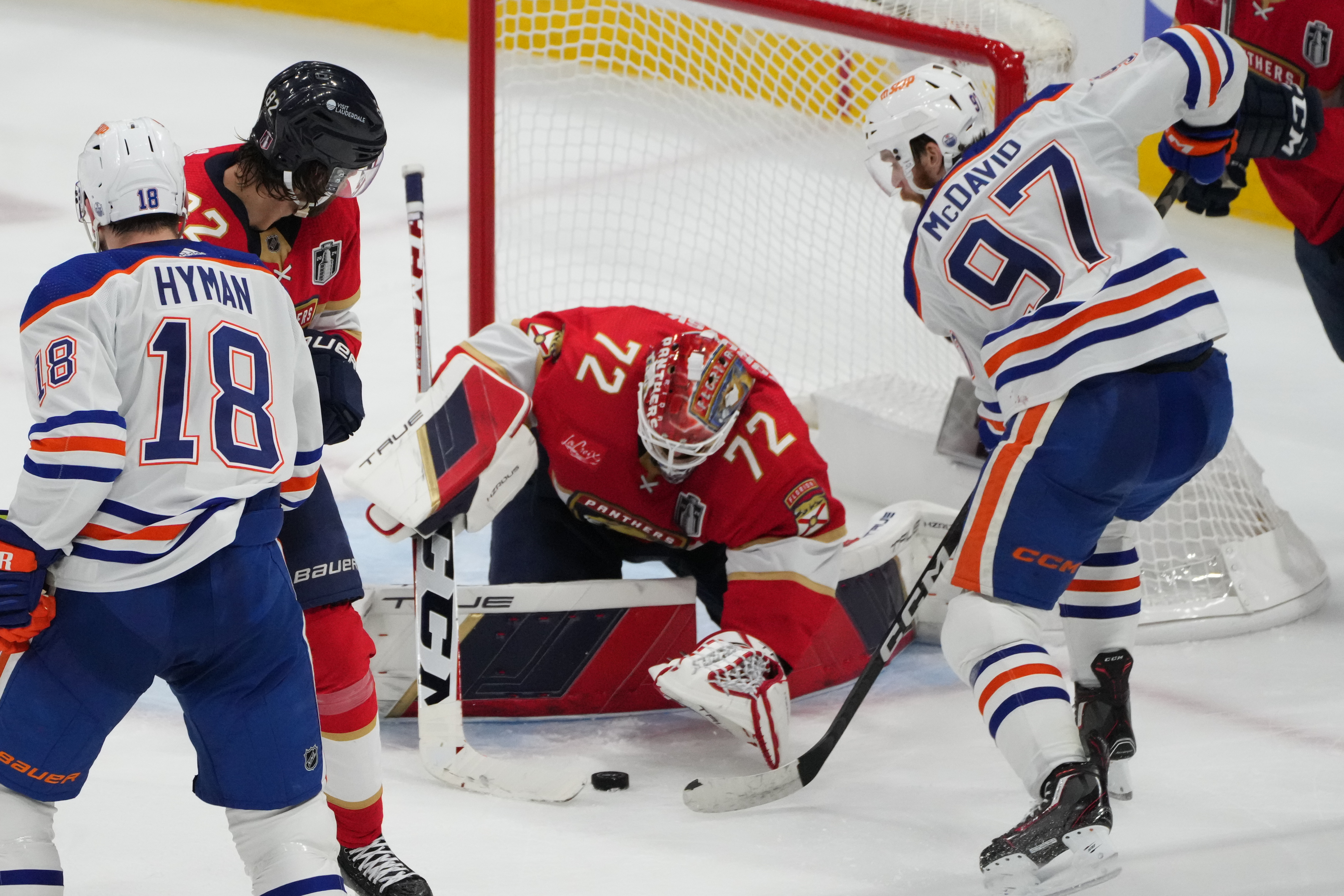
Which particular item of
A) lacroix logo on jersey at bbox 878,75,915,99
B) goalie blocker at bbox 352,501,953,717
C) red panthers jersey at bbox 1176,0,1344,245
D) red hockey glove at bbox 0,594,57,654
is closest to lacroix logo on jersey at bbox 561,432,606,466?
goalie blocker at bbox 352,501,953,717

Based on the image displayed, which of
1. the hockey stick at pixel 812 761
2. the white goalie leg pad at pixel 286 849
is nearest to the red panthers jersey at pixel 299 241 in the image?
the white goalie leg pad at pixel 286 849

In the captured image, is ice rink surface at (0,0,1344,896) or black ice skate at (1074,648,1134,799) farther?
black ice skate at (1074,648,1134,799)

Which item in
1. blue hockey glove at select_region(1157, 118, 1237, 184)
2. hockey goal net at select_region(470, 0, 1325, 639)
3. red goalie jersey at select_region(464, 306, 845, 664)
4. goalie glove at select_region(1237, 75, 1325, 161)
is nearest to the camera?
blue hockey glove at select_region(1157, 118, 1237, 184)

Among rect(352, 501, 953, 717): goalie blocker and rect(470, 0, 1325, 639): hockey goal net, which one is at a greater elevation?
rect(470, 0, 1325, 639): hockey goal net

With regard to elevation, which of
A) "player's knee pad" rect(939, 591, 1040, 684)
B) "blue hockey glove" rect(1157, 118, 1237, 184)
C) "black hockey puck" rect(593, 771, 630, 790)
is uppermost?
"blue hockey glove" rect(1157, 118, 1237, 184)

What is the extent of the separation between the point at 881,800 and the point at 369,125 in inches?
54.1

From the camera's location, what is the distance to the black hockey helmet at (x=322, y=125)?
2215 mm

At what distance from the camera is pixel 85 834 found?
257 centimetres

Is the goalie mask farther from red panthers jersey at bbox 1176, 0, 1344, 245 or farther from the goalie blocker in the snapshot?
red panthers jersey at bbox 1176, 0, 1344, 245

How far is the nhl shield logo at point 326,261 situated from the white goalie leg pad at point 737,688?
865 mm

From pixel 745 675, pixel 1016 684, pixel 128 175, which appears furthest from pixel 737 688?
pixel 128 175

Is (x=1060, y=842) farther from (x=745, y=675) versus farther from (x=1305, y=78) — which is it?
(x=1305, y=78)

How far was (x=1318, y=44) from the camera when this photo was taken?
11.0ft

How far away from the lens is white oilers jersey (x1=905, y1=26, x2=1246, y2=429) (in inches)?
92.6
